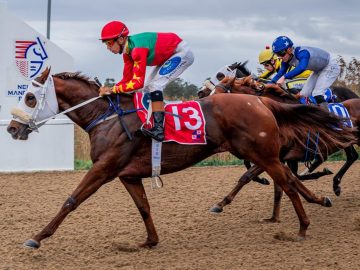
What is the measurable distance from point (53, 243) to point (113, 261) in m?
1.05

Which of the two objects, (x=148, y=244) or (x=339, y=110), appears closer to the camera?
(x=148, y=244)

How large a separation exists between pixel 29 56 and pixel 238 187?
5806 millimetres

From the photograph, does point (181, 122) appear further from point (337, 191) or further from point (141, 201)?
point (337, 191)

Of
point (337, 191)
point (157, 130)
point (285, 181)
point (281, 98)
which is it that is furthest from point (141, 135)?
point (337, 191)

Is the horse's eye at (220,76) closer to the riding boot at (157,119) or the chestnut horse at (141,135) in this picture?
the chestnut horse at (141,135)

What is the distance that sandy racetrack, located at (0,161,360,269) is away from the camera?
724 cm

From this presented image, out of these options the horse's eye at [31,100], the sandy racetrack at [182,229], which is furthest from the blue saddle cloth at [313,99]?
the horse's eye at [31,100]

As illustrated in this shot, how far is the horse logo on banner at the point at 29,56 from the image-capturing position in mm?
13883

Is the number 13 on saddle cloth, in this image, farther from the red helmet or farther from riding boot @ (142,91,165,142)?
the red helmet

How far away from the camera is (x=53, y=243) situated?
8.11 m

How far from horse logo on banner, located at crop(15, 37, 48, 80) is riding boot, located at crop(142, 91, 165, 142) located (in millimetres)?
6579

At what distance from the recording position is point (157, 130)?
770 centimetres

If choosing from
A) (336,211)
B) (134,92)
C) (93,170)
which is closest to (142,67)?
(134,92)

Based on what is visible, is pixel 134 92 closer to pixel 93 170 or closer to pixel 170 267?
pixel 93 170
